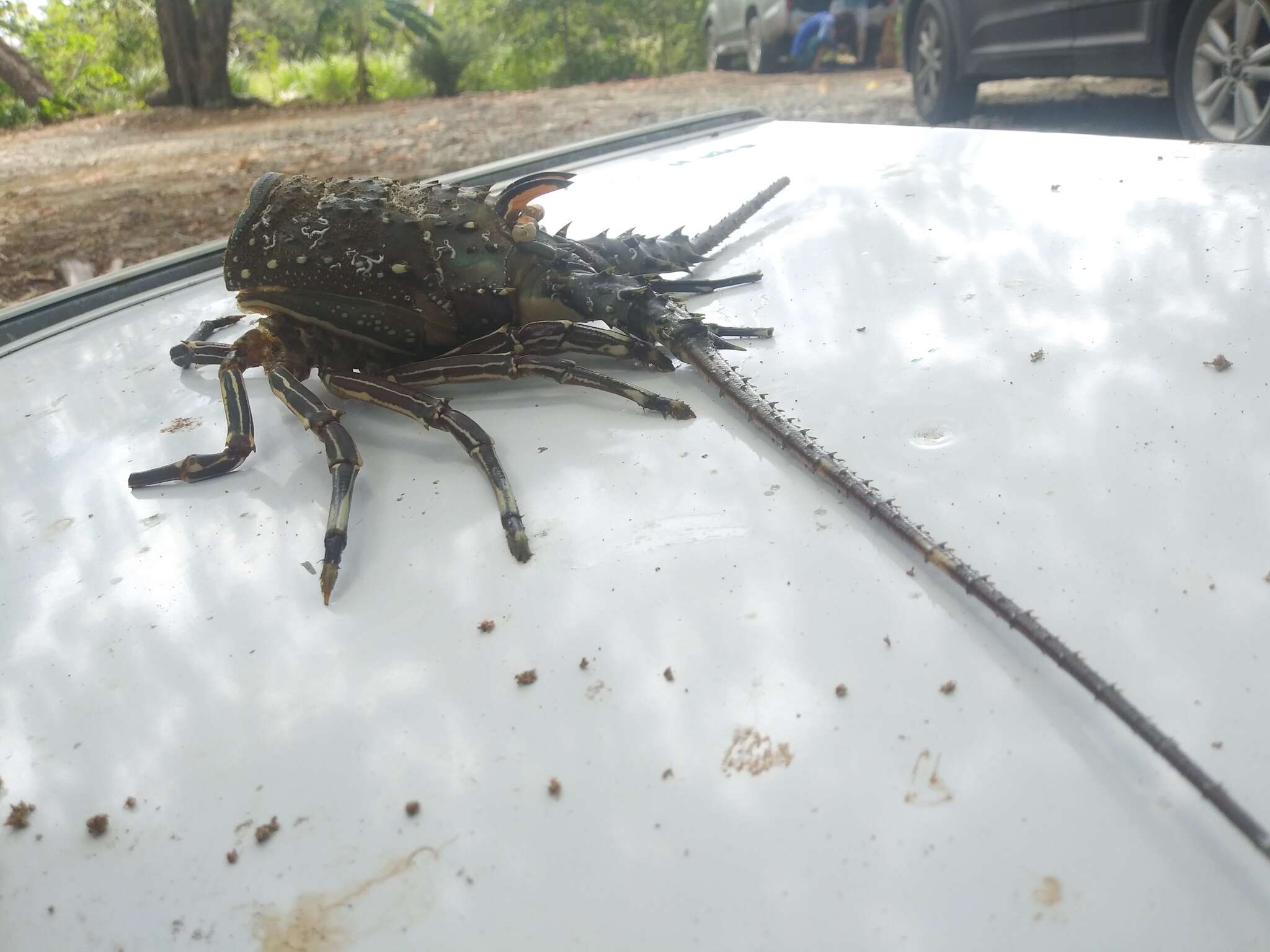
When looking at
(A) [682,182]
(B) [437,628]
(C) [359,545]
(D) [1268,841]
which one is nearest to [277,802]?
(B) [437,628]

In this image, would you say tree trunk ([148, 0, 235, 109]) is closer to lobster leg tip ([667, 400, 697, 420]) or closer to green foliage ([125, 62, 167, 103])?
green foliage ([125, 62, 167, 103])

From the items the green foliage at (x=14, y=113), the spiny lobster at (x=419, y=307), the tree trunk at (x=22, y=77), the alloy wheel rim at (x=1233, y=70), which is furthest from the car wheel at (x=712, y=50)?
the spiny lobster at (x=419, y=307)

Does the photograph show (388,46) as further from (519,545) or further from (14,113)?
(519,545)

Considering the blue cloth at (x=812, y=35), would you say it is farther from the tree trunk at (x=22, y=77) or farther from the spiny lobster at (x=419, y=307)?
the spiny lobster at (x=419, y=307)

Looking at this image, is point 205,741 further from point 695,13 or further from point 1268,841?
point 695,13

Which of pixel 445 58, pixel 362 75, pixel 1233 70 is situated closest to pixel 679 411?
pixel 1233 70
